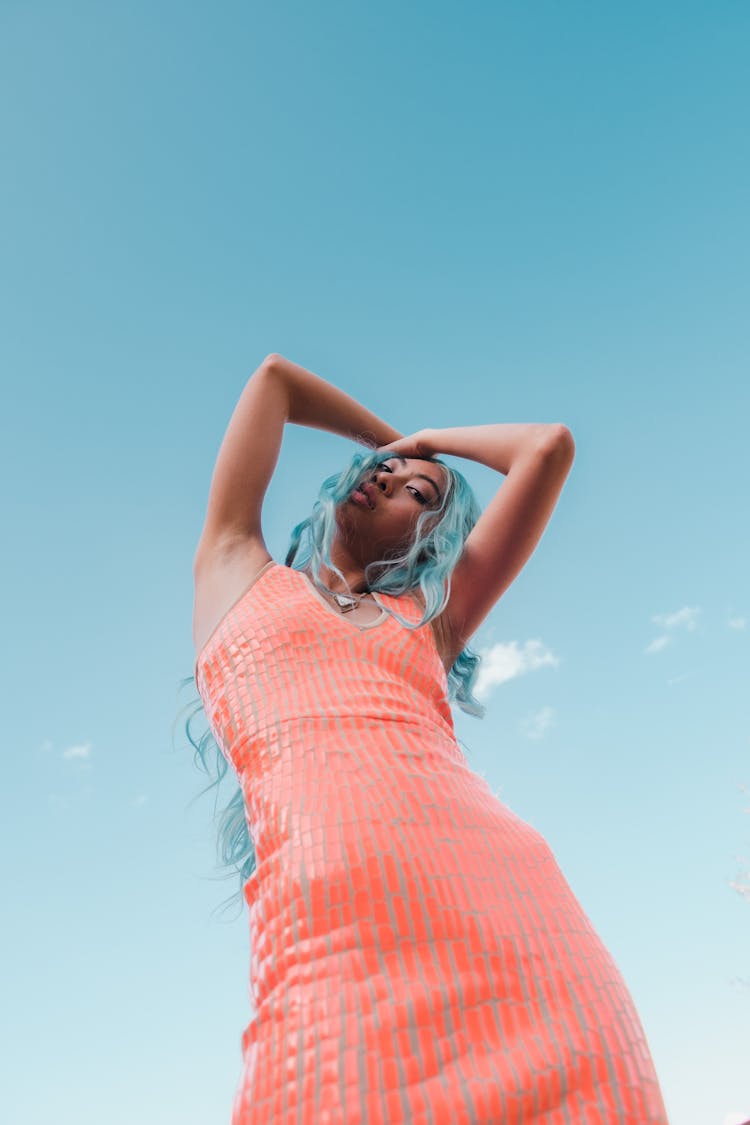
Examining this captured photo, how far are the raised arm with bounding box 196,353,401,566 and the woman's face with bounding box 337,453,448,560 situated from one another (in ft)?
0.75

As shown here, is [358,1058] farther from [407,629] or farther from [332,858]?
A: [407,629]

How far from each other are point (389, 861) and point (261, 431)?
107cm

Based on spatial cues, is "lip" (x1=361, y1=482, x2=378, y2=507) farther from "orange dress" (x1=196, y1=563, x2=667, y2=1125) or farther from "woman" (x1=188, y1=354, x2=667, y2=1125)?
"orange dress" (x1=196, y1=563, x2=667, y2=1125)

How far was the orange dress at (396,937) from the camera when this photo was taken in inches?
33.7

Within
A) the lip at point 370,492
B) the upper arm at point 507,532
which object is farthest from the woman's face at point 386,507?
the upper arm at point 507,532

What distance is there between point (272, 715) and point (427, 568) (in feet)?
1.90

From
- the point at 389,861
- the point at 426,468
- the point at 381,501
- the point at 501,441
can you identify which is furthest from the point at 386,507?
the point at 389,861

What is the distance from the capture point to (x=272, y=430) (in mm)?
1881

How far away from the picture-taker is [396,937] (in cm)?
97

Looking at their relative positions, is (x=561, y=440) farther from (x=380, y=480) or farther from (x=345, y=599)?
(x=345, y=599)

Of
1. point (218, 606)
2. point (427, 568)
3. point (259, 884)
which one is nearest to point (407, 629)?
point (427, 568)

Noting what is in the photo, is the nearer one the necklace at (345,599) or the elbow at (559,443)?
the necklace at (345,599)

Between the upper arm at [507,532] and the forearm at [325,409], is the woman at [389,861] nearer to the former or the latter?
the upper arm at [507,532]

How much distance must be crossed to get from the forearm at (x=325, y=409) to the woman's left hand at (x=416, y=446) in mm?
157
